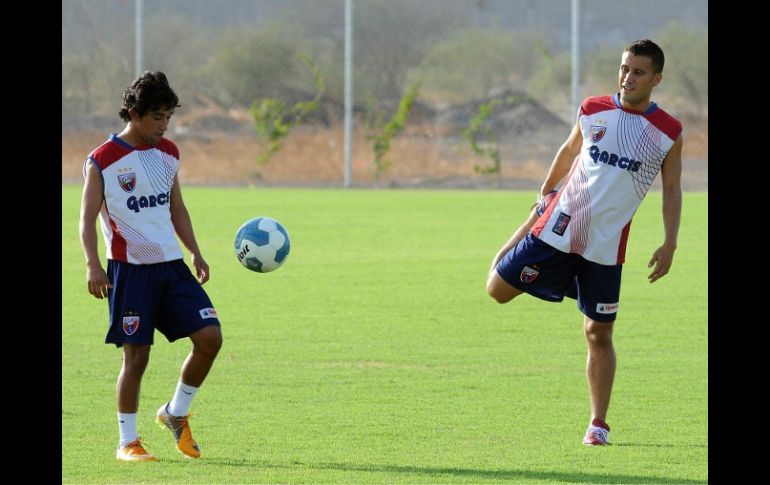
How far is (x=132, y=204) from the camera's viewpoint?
19.5 ft

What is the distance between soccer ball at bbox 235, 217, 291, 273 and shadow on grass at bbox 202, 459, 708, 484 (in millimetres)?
1281

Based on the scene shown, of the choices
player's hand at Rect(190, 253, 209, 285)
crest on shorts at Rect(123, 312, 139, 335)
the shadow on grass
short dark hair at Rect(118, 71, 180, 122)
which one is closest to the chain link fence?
player's hand at Rect(190, 253, 209, 285)

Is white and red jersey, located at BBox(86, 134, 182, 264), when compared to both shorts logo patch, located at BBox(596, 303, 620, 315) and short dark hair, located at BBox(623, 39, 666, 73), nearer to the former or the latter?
shorts logo patch, located at BBox(596, 303, 620, 315)

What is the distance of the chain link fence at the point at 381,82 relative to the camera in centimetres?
2739

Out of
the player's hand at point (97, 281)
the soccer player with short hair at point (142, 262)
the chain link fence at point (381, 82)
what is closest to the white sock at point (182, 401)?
the soccer player with short hair at point (142, 262)

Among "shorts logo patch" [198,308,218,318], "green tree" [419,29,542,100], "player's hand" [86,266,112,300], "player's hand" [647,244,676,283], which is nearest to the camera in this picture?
"player's hand" [86,266,112,300]

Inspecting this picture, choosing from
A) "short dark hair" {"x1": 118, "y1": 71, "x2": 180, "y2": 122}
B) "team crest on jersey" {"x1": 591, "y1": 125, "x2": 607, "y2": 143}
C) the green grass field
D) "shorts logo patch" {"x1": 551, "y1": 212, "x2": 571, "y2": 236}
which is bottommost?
the green grass field

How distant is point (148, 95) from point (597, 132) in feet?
7.17

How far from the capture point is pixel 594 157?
648 cm

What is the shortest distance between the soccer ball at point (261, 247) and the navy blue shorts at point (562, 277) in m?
1.15

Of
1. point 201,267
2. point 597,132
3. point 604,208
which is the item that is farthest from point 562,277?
point 201,267

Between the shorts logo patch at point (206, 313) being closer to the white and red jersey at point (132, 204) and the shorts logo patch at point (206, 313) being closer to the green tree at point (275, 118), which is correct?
the white and red jersey at point (132, 204)

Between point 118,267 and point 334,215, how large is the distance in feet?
44.6

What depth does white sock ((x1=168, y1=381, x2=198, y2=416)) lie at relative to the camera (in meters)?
6.02
